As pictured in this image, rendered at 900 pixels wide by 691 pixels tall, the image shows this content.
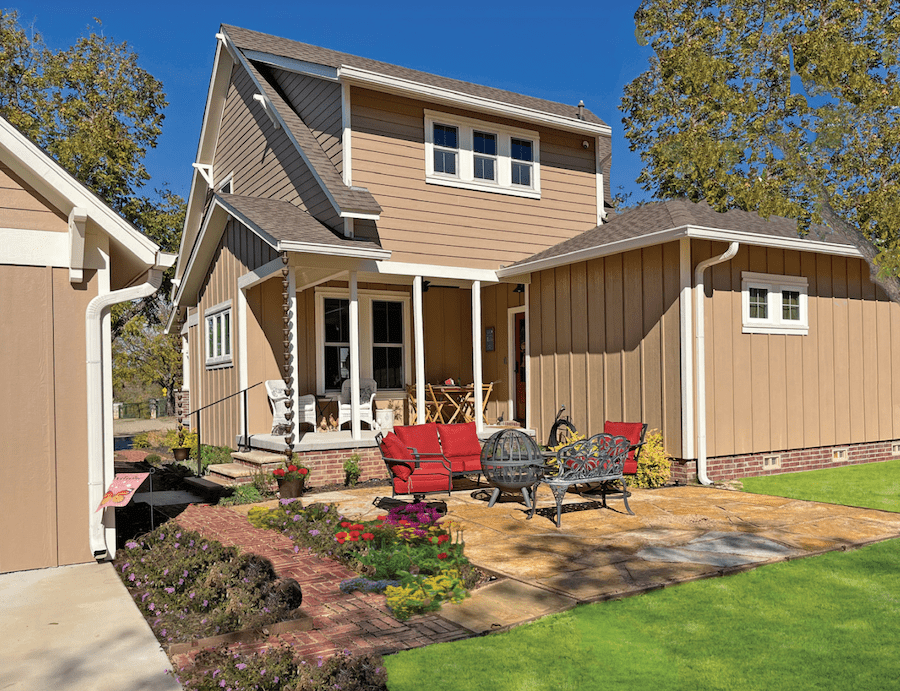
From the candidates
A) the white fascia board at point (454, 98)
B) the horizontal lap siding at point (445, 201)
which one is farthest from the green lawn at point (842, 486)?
the white fascia board at point (454, 98)

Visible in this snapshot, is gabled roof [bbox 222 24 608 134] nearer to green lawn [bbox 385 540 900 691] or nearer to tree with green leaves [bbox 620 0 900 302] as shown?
tree with green leaves [bbox 620 0 900 302]

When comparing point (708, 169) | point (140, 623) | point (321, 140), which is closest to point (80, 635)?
point (140, 623)

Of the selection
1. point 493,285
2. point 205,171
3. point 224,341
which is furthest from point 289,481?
point 205,171

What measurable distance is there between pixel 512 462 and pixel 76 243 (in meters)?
4.73

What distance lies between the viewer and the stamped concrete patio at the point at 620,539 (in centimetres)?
500

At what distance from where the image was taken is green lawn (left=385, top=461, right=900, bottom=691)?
3658 millimetres

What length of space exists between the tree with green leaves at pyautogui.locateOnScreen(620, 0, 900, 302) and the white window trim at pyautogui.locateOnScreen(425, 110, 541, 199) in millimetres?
2825

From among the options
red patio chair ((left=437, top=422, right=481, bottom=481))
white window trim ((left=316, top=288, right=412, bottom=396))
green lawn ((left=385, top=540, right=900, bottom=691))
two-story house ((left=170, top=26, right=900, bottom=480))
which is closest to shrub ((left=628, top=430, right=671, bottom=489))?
two-story house ((left=170, top=26, right=900, bottom=480))

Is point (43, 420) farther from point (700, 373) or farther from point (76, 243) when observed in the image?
point (700, 373)

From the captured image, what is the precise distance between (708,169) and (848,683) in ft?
34.2

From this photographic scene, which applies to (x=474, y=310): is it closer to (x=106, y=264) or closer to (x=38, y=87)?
(x=106, y=264)

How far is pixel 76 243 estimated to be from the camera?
6.02 meters

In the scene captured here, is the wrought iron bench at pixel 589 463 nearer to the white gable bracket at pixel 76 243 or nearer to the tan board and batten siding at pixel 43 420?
the tan board and batten siding at pixel 43 420

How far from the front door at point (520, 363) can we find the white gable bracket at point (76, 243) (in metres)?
8.96
